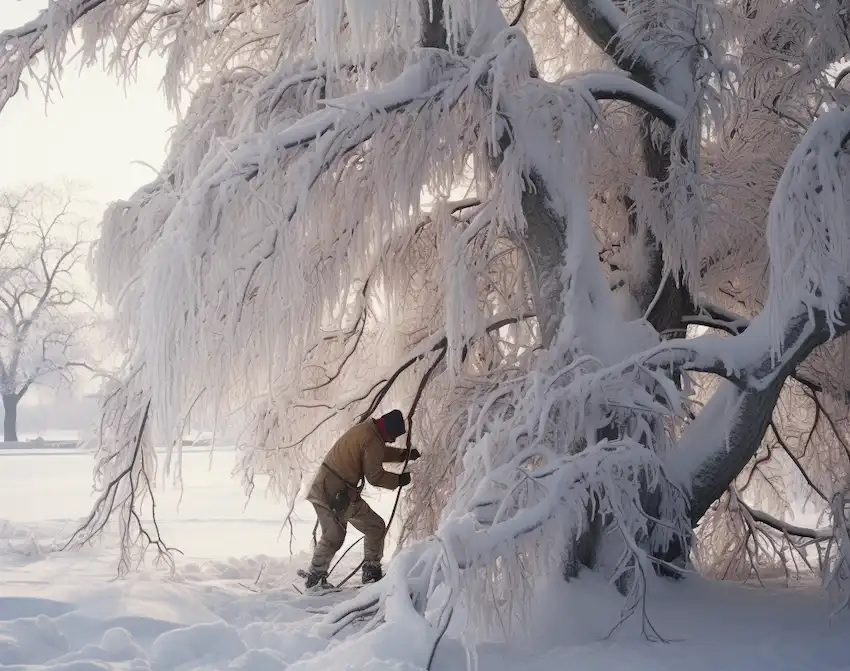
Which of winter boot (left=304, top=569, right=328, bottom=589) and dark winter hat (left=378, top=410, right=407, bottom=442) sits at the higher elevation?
dark winter hat (left=378, top=410, right=407, bottom=442)

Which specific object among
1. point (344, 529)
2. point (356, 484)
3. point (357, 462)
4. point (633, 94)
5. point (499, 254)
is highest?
point (633, 94)

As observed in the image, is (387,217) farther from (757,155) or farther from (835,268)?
(757,155)

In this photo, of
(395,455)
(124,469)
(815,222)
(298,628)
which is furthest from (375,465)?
(815,222)

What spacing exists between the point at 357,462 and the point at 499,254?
1.65 m

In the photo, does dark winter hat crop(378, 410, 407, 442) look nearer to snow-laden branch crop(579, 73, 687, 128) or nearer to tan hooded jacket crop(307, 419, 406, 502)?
tan hooded jacket crop(307, 419, 406, 502)

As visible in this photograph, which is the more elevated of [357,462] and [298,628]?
[357,462]

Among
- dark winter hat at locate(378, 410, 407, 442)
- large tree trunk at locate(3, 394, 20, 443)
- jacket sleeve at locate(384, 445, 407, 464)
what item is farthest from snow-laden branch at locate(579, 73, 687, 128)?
large tree trunk at locate(3, 394, 20, 443)

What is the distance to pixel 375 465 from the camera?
5148 mm

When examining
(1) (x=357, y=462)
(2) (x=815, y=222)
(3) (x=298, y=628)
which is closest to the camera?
(2) (x=815, y=222)

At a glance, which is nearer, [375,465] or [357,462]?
[375,465]

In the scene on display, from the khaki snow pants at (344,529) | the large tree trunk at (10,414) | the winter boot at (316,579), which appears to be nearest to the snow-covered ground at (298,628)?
the winter boot at (316,579)

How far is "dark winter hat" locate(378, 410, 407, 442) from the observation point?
16.9 ft

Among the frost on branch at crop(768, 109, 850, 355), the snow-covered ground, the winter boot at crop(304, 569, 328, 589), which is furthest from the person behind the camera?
the winter boot at crop(304, 569, 328, 589)

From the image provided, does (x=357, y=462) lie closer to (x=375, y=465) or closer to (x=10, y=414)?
(x=375, y=465)
